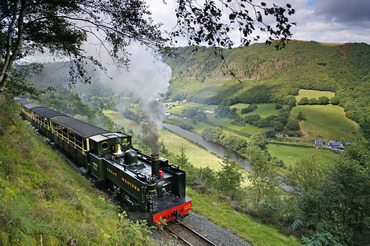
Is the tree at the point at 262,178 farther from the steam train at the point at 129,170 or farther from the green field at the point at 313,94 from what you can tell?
the green field at the point at 313,94

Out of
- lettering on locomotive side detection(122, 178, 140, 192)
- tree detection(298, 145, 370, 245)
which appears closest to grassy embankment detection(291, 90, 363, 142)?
tree detection(298, 145, 370, 245)

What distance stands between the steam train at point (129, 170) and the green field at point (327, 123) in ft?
251

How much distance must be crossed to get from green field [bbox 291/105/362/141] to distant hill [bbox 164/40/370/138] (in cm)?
346

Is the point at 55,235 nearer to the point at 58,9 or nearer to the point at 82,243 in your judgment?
the point at 82,243

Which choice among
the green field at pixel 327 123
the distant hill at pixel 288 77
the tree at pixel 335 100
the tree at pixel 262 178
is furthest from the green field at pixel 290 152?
the tree at pixel 262 178

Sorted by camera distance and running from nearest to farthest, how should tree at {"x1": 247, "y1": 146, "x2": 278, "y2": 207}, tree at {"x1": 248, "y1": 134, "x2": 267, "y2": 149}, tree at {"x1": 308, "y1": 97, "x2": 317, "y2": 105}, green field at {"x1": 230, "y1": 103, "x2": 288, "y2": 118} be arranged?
1. tree at {"x1": 247, "y1": 146, "x2": 278, "y2": 207}
2. tree at {"x1": 248, "y1": 134, "x2": 267, "y2": 149}
3. tree at {"x1": 308, "y1": 97, "x2": 317, "y2": 105}
4. green field at {"x1": 230, "y1": 103, "x2": 288, "y2": 118}

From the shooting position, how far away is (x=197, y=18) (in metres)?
2.85

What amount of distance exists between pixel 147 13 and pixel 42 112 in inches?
739

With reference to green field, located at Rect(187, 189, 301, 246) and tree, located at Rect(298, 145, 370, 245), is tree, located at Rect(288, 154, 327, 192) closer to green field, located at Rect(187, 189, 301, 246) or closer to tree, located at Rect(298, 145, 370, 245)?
tree, located at Rect(298, 145, 370, 245)

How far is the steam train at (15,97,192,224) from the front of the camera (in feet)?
28.4

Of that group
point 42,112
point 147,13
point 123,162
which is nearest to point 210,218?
point 123,162

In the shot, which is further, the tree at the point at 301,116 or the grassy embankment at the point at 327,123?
the tree at the point at 301,116

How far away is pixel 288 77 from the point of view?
426ft

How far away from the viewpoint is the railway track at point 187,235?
26.9 feet
